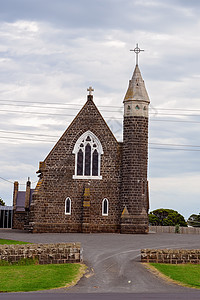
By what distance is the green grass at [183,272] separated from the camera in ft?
72.8

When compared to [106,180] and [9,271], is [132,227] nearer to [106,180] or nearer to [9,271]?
[106,180]

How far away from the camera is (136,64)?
52.3 m

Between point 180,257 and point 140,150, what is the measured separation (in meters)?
23.3

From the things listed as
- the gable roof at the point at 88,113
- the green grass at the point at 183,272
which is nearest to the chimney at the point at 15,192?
the gable roof at the point at 88,113

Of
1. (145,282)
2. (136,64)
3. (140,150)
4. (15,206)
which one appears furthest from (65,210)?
(145,282)

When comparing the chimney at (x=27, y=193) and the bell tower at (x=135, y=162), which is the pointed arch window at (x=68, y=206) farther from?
the chimney at (x=27, y=193)

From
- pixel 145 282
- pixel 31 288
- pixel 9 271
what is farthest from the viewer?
pixel 9 271

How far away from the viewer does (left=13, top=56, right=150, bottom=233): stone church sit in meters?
49.4

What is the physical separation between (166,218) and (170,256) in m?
61.5

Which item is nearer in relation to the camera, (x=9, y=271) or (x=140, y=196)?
(x=9, y=271)

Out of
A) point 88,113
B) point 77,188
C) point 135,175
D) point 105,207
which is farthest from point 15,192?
point 135,175

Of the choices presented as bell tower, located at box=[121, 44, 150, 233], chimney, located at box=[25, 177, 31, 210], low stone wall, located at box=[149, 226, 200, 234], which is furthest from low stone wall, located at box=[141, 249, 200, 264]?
chimney, located at box=[25, 177, 31, 210]

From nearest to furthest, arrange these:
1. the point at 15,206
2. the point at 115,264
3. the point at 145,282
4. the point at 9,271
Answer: the point at 145,282 → the point at 9,271 → the point at 115,264 → the point at 15,206

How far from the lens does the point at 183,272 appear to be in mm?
24344
